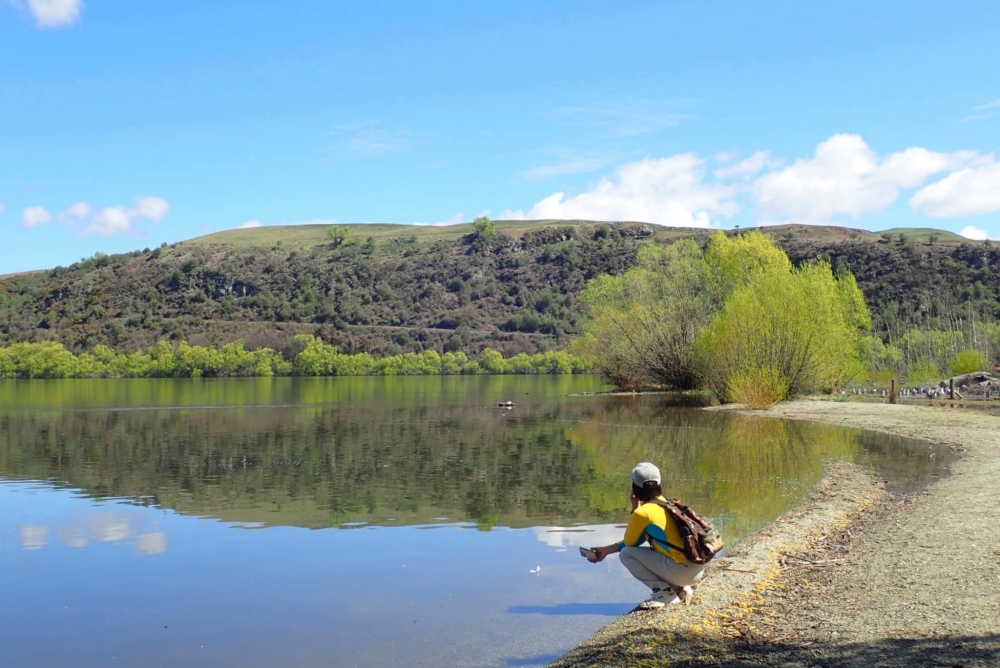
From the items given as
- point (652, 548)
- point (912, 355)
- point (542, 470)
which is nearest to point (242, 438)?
point (542, 470)

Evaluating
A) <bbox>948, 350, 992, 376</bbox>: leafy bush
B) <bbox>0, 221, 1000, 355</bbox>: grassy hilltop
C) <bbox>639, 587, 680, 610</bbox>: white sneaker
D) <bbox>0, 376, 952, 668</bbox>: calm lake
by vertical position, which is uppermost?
<bbox>0, 221, 1000, 355</bbox>: grassy hilltop

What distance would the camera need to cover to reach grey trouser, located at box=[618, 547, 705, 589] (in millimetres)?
8531

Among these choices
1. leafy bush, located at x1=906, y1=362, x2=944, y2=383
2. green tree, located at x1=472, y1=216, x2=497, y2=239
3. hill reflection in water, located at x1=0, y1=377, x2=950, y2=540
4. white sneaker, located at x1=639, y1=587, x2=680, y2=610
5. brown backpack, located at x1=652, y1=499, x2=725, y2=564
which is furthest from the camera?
green tree, located at x1=472, y1=216, x2=497, y2=239

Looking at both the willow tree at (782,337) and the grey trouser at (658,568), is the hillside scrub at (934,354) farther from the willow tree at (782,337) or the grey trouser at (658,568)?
the grey trouser at (658,568)

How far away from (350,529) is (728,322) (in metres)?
30.0

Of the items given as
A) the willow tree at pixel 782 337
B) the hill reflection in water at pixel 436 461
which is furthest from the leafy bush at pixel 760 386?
the hill reflection in water at pixel 436 461

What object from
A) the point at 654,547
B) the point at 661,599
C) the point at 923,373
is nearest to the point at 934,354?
the point at 923,373

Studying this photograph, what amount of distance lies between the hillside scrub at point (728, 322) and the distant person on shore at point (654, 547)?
33.6m

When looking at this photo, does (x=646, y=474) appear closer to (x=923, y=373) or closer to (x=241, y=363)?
(x=923, y=373)

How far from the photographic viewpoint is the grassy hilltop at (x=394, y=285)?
337ft

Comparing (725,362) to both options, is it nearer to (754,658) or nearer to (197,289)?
(754,658)

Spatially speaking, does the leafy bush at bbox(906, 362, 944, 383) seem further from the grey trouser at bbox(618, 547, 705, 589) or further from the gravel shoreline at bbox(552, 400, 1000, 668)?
the grey trouser at bbox(618, 547, 705, 589)

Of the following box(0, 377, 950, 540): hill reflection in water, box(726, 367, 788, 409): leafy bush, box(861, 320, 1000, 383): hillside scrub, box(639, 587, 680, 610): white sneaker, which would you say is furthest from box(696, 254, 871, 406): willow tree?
box(639, 587, 680, 610): white sneaker

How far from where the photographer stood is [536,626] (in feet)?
31.2
